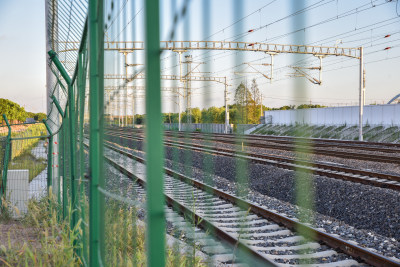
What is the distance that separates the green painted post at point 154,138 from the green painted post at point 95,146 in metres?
1.26

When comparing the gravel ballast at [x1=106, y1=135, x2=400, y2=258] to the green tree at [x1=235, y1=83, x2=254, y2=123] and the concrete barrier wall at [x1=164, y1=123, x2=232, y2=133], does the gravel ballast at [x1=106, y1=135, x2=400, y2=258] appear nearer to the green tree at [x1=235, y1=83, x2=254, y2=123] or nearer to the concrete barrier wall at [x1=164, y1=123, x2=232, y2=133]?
the concrete barrier wall at [x1=164, y1=123, x2=232, y2=133]

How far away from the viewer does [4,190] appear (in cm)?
743

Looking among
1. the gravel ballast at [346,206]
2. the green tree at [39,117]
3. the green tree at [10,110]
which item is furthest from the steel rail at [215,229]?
the green tree at [10,110]

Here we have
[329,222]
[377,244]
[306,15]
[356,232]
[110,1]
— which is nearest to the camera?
[306,15]

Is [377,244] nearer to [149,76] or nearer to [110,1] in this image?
[110,1]

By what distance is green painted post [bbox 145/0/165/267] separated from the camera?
1.08 metres

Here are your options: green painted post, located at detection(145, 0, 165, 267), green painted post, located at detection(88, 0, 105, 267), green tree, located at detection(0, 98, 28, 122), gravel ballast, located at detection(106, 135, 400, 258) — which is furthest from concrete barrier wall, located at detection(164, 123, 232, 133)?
green tree, located at detection(0, 98, 28, 122)

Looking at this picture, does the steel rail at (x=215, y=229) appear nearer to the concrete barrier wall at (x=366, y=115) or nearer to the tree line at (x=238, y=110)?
the tree line at (x=238, y=110)

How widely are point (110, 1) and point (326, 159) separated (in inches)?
487

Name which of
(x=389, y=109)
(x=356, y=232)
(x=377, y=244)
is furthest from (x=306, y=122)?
(x=389, y=109)

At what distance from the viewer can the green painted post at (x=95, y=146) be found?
2.39 metres

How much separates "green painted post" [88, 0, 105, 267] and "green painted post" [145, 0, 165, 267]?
126 cm

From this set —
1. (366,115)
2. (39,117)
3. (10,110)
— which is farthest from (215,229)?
(10,110)

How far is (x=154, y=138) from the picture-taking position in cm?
111
